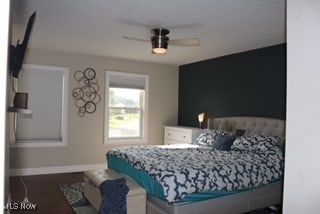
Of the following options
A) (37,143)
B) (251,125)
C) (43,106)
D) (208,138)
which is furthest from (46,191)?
(251,125)

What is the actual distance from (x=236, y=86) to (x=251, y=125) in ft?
2.68

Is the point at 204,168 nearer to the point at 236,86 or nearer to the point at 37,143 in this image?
the point at 236,86

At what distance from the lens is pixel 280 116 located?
13.5 feet

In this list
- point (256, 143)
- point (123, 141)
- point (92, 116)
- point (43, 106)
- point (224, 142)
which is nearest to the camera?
point (256, 143)

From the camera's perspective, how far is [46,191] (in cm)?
408

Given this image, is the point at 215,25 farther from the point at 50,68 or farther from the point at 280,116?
the point at 50,68

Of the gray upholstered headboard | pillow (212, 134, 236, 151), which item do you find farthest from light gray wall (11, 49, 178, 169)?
pillow (212, 134, 236, 151)

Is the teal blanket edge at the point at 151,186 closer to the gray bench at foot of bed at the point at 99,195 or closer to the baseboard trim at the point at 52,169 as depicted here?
A: the gray bench at foot of bed at the point at 99,195

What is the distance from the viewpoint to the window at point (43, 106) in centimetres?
497

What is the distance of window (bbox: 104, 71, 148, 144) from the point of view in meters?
5.72

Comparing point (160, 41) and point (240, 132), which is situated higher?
point (160, 41)

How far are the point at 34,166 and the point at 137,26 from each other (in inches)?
135

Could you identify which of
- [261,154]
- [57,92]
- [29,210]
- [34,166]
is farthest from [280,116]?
[34,166]

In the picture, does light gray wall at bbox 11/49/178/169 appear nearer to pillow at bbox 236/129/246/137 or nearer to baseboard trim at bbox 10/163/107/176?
baseboard trim at bbox 10/163/107/176
